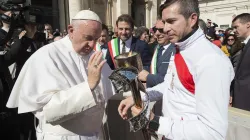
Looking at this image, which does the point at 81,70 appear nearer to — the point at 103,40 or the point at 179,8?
the point at 179,8

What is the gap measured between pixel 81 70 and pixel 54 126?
54 cm

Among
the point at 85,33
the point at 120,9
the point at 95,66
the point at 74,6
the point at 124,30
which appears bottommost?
the point at 95,66

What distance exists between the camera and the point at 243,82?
3.57m

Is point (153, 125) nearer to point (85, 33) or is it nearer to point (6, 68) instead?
point (85, 33)

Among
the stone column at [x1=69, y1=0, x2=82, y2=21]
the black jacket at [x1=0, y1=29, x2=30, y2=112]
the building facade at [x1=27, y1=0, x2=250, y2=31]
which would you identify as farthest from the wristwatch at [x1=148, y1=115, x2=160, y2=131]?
the stone column at [x1=69, y1=0, x2=82, y2=21]

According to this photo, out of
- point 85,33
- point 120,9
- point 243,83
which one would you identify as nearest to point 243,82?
point 243,83

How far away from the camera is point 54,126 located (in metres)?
2.08

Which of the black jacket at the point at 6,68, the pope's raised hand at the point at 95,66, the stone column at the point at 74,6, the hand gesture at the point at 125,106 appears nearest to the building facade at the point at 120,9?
the stone column at the point at 74,6

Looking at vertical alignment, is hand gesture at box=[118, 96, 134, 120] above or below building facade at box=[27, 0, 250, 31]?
below

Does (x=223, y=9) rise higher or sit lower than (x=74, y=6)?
higher

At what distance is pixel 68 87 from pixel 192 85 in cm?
102

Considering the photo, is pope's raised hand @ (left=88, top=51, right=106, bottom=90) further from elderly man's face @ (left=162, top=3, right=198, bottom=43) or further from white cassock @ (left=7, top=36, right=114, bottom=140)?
elderly man's face @ (left=162, top=3, right=198, bottom=43)

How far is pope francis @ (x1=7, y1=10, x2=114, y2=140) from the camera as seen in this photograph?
1820mm

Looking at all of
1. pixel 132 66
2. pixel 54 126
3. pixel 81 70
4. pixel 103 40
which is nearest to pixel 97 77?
pixel 132 66
